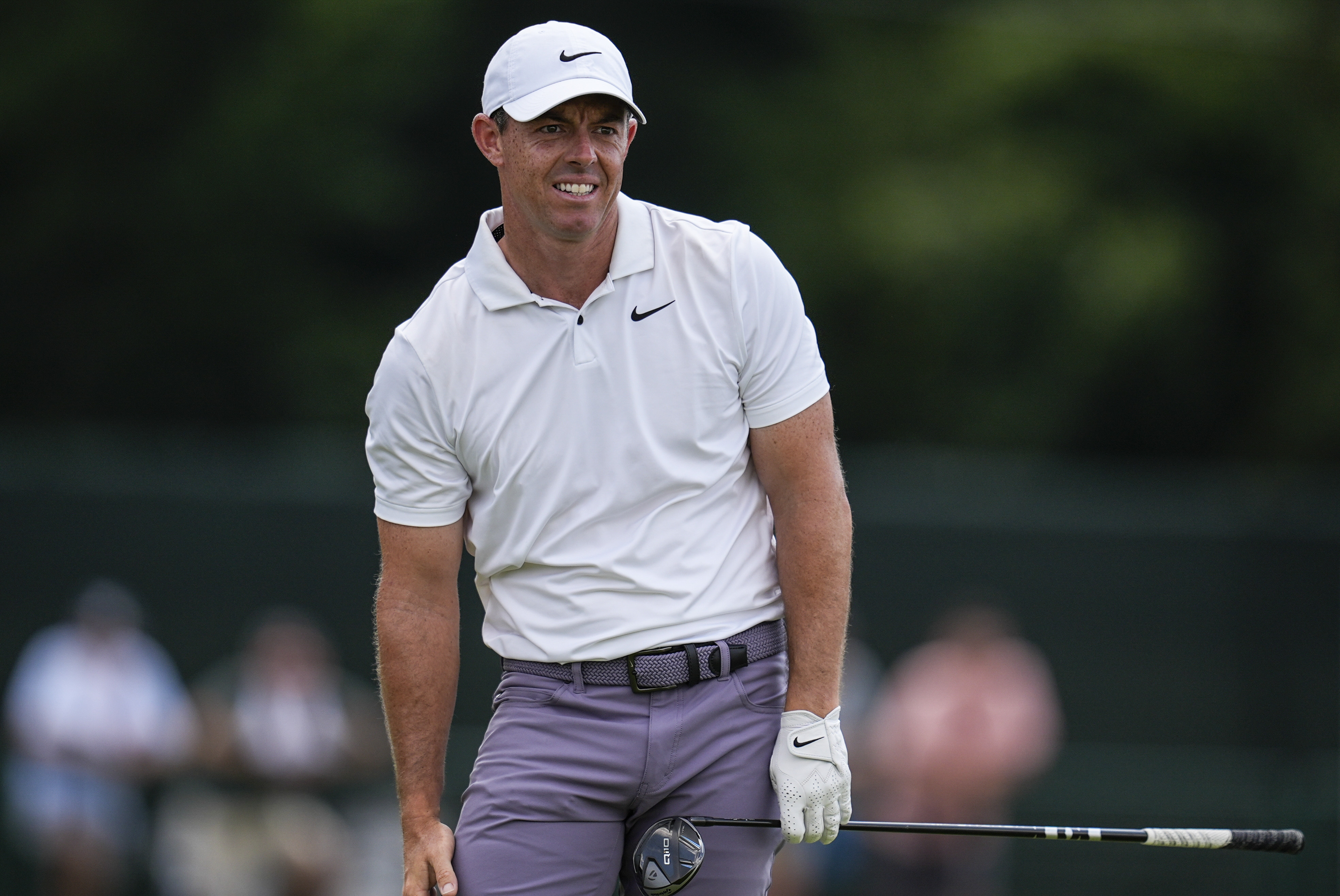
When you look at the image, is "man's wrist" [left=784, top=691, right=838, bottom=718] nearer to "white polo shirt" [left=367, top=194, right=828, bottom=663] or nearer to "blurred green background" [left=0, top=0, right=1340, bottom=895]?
"white polo shirt" [left=367, top=194, right=828, bottom=663]

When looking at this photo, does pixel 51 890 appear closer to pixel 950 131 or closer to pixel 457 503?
pixel 457 503

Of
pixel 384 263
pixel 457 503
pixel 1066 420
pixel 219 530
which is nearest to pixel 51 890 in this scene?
pixel 219 530

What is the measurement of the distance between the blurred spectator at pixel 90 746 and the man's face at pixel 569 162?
6.97 metres

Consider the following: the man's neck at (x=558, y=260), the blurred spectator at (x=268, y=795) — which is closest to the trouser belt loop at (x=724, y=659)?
the man's neck at (x=558, y=260)

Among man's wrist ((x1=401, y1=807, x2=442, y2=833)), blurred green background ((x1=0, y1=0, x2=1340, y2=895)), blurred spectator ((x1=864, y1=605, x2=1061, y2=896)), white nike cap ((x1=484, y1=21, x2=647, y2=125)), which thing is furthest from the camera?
blurred green background ((x1=0, y1=0, x2=1340, y2=895))

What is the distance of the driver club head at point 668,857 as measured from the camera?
3920mm

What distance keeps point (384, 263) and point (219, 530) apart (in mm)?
5444

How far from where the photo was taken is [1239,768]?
12094mm

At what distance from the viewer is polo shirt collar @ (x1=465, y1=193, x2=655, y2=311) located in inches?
161

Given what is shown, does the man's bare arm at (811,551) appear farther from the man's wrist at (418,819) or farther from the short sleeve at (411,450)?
the man's wrist at (418,819)

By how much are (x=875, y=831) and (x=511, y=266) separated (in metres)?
1.53

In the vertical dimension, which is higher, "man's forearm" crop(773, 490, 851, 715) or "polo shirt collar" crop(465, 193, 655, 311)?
"polo shirt collar" crop(465, 193, 655, 311)

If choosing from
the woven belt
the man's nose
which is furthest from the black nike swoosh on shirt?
the woven belt

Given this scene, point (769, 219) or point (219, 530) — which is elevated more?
point (769, 219)
